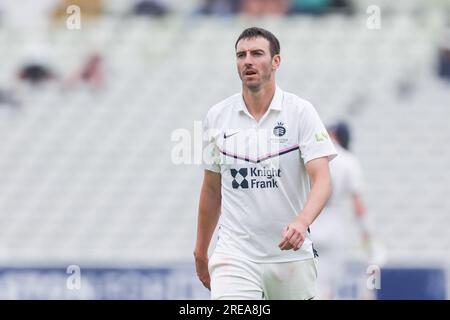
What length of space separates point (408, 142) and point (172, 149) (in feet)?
10.3

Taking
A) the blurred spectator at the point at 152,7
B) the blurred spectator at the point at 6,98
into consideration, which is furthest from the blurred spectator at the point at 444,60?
the blurred spectator at the point at 6,98

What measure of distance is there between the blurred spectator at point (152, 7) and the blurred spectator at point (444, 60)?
3.76 metres

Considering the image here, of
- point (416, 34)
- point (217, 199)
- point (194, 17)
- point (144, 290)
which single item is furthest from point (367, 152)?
point (217, 199)

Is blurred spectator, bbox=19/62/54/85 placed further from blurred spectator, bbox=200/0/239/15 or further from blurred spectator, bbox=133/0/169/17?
blurred spectator, bbox=200/0/239/15

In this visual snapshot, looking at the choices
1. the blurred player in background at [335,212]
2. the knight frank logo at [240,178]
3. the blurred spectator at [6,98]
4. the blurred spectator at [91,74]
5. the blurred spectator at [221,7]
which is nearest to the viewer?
the knight frank logo at [240,178]

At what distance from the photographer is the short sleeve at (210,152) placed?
22.1 feet

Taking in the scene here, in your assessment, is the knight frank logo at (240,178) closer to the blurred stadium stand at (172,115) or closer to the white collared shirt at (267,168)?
the white collared shirt at (267,168)

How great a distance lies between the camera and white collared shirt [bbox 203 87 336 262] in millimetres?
6617

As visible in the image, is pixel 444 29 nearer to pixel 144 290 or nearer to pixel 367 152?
pixel 367 152

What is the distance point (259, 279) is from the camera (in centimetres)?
666

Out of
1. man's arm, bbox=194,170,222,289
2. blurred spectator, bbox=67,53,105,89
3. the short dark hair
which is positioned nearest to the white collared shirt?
man's arm, bbox=194,170,222,289

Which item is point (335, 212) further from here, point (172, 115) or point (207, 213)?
point (172, 115)

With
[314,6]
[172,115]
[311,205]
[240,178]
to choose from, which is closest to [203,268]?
[240,178]

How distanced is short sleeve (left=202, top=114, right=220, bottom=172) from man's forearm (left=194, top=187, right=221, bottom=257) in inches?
6.5
